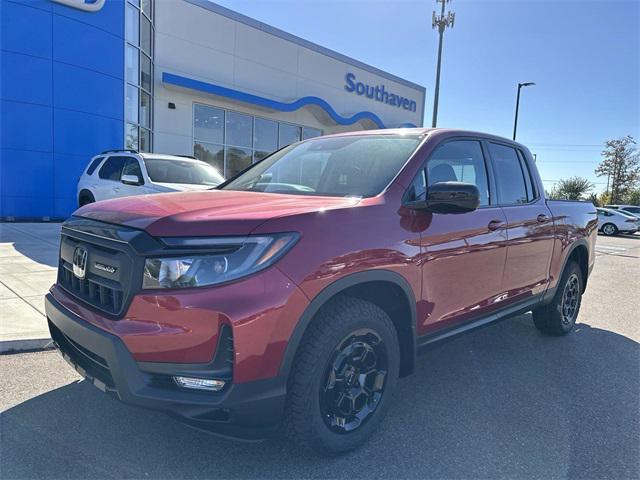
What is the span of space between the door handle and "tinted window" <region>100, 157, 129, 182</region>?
7.60 metres

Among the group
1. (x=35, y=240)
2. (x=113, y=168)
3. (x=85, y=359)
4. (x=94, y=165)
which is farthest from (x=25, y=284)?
(x=94, y=165)

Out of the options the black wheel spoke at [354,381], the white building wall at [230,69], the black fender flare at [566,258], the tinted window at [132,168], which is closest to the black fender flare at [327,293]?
the black wheel spoke at [354,381]

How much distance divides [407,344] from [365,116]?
19.1 m

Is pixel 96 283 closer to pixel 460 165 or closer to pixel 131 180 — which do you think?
pixel 460 165

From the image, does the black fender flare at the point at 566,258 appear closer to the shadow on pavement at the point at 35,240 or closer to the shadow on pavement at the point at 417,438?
the shadow on pavement at the point at 417,438

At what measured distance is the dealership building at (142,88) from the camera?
12141 millimetres

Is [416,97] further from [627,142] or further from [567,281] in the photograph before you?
[627,142]

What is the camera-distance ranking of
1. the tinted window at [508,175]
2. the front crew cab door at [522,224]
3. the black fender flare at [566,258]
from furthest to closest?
1. the black fender flare at [566,258]
2. the tinted window at [508,175]
3. the front crew cab door at [522,224]

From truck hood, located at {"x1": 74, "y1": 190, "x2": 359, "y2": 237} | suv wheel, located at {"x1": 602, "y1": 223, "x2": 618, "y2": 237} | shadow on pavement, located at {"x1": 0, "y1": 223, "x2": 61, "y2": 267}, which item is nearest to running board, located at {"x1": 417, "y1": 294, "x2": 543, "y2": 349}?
truck hood, located at {"x1": 74, "y1": 190, "x2": 359, "y2": 237}

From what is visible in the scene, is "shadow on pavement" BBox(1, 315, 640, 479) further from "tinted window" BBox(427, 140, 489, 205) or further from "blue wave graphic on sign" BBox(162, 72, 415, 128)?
"blue wave graphic on sign" BBox(162, 72, 415, 128)

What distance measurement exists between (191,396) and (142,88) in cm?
1446

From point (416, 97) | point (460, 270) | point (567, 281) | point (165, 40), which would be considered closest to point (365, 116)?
point (416, 97)

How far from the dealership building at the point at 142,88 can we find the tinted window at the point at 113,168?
14.5ft

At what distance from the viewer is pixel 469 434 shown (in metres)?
2.83
